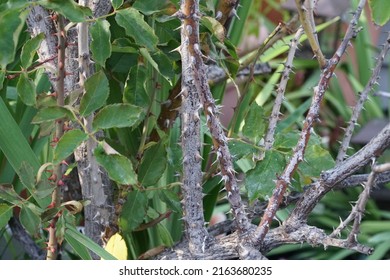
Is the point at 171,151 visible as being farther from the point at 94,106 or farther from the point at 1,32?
the point at 1,32

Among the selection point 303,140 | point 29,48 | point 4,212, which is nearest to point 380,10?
point 303,140

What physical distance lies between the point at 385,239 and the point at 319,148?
1.40 m

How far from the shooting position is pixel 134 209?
99 cm

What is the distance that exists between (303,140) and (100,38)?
0.95ft

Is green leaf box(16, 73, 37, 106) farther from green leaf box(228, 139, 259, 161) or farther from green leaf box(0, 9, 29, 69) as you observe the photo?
green leaf box(228, 139, 259, 161)

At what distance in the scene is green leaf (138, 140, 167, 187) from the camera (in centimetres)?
99

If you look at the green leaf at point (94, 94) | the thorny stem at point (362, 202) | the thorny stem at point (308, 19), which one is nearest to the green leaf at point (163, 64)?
the green leaf at point (94, 94)

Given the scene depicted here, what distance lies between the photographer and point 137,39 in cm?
82

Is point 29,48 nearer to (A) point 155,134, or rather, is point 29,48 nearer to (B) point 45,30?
(B) point 45,30

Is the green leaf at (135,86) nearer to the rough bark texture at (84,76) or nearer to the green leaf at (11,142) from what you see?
the rough bark texture at (84,76)

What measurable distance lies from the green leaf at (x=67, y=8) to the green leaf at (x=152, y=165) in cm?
29

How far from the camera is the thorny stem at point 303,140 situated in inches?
34.5

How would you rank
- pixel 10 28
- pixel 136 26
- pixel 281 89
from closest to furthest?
1. pixel 10 28
2. pixel 136 26
3. pixel 281 89
